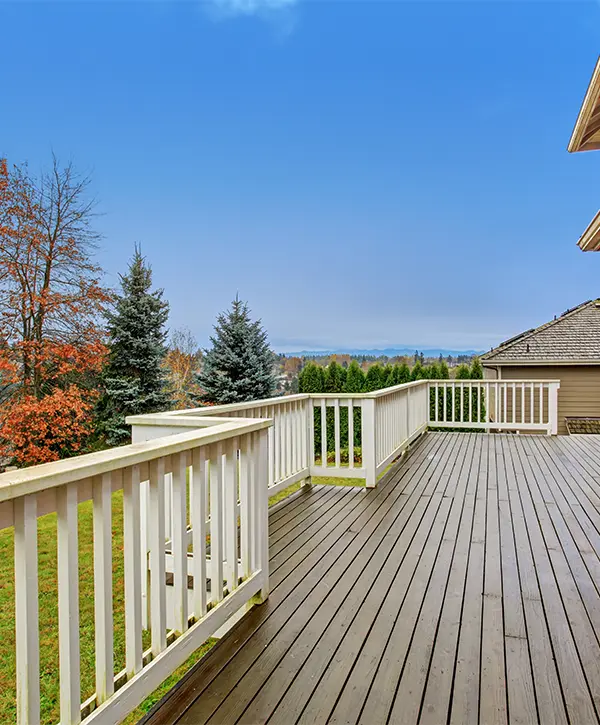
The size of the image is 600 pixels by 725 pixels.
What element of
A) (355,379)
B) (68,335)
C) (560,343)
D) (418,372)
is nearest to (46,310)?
(68,335)

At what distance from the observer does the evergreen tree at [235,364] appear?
13.6m

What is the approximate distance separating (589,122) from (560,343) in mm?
9104

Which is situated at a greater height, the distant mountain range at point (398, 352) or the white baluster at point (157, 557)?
the distant mountain range at point (398, 352)

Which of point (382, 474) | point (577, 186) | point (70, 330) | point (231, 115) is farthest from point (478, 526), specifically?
point (577, 186)

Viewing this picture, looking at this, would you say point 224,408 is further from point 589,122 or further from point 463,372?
point 463,372

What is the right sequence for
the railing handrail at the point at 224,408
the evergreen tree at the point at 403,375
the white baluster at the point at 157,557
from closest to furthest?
the white baluster at the point at 157,557, the railing handrail at the point at 224,408, the evergreen tree at the point at 403,375

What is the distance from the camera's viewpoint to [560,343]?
39.2 feet

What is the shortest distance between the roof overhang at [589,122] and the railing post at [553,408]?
14.0 feet

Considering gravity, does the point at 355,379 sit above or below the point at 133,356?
below

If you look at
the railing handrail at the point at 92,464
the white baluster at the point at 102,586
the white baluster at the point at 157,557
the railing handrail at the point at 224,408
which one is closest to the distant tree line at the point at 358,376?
the railing handrail at the point at 224,408

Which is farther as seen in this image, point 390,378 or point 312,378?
point 312,378

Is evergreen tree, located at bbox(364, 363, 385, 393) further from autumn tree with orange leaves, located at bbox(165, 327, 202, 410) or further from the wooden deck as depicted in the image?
the wooden deck

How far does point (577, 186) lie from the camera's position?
42.2 ft

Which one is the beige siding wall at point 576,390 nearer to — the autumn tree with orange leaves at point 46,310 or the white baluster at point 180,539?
the autumn tree with orange leaves at point 46,310
